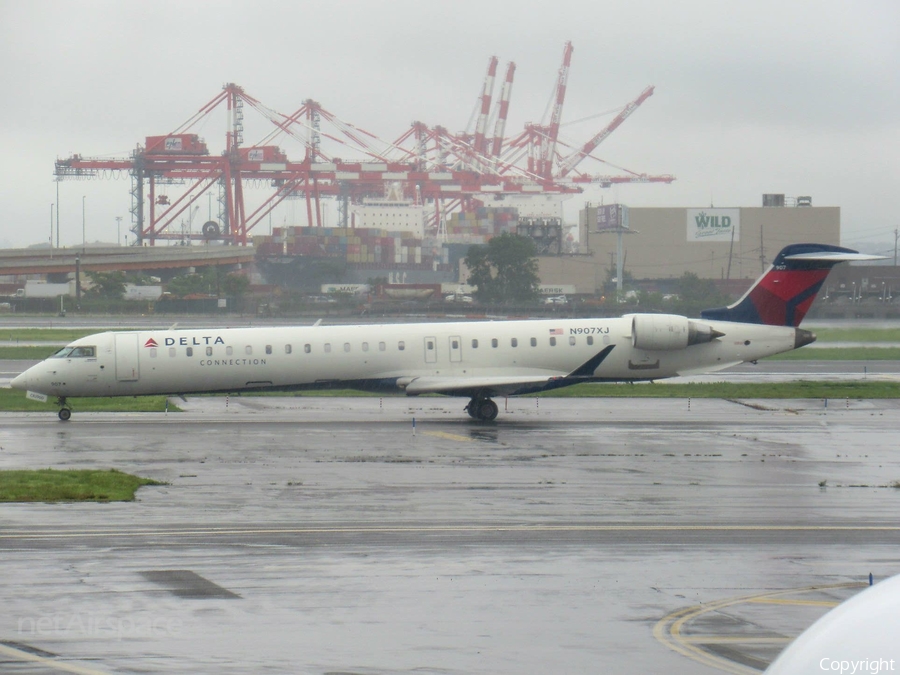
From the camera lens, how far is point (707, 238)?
145875 mm

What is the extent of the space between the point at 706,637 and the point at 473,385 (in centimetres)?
1846

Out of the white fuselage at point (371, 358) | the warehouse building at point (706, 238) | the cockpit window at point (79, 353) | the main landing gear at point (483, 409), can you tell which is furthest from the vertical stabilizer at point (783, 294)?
the warehouse building at point (706, 238)

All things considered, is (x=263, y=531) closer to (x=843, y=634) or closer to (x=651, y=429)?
(x=843, y=634)

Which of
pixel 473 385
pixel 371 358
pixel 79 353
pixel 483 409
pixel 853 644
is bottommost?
pixel 483 409

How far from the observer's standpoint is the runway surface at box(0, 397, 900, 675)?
9492mm

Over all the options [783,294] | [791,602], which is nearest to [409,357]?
[783,294]

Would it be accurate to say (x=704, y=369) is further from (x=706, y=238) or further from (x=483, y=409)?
(x=706, y=238)

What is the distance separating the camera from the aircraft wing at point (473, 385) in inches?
1107

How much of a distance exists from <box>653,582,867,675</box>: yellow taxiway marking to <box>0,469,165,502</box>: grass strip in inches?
388

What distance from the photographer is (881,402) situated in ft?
109

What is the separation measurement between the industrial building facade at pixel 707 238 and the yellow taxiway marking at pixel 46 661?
135156mm

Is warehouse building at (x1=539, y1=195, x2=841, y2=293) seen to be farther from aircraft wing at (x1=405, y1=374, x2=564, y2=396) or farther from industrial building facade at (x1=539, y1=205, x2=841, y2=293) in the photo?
aircraft wing at (x1=405, y1=374, x2=564, y2=396)

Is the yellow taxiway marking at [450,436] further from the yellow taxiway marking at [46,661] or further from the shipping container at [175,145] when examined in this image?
the shipping container at [175,145]

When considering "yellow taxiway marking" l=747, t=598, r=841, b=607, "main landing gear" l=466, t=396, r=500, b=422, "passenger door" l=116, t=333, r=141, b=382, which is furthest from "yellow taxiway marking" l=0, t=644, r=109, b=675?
"main landing gear" l=466, t=396, r=500, b=422
